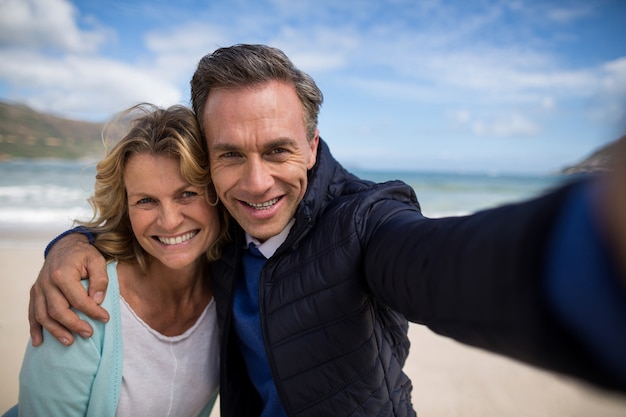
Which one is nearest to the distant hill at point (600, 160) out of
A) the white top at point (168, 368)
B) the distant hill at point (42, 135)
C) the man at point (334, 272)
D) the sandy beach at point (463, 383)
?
the man at point (334, 272)

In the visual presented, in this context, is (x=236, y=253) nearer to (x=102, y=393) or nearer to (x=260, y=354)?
(x=260, y=354)

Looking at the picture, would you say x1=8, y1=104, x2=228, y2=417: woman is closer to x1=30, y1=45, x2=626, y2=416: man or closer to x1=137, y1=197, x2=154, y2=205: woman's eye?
x1=137, y1=197, x2=154, y2=205: woman's eye

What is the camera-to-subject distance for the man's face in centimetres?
188

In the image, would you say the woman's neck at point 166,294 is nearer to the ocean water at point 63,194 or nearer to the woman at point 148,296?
the woman at point 148,296

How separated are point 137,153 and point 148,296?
73cm

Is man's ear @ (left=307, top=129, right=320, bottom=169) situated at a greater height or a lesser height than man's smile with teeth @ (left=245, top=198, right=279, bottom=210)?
greater

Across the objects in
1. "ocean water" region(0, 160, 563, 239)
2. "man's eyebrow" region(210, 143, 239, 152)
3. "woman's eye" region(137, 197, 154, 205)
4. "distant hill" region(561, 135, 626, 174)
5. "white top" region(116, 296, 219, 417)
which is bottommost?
"ocean water" region(0, 160, 563, 239)

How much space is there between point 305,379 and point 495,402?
317 cm

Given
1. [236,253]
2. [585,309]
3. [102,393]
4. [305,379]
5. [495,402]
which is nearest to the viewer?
[585,309]

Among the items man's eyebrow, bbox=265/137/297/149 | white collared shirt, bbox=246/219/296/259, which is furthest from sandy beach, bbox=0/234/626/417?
man's eyebrow, bbox=265/137/297/149

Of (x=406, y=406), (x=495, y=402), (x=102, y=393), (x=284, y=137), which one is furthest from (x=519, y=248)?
(x=495, y=402)

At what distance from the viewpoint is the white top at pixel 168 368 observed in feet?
6.37

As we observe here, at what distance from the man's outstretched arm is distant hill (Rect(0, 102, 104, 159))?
110ft

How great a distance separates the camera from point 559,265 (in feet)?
2.02
